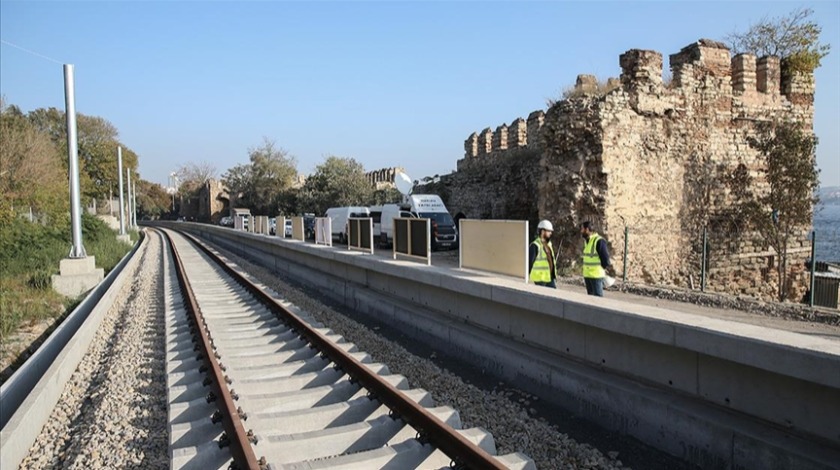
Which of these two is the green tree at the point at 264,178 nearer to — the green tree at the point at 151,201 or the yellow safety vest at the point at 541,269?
the green tree at the point at 151,201

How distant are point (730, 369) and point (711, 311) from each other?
737 cm

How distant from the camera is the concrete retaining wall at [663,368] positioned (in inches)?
160

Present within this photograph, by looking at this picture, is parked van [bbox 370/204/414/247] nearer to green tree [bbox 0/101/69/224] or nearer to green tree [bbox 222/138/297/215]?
green tree [bbox 0/101/69/224]

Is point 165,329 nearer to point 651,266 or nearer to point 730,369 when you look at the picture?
point 730,369

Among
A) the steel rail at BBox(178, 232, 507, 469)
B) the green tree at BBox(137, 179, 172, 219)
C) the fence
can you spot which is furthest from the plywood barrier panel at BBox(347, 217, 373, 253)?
the green tree at BBox(137, 179, 172, 219)

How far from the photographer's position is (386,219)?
27.8 metres

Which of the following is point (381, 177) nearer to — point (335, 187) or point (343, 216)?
point (335, 187)

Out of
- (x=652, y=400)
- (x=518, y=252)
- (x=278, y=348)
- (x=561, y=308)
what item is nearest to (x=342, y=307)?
(x=278, y=348)

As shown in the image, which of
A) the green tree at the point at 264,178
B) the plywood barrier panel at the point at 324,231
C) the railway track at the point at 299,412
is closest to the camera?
the railway track at the point at 299,412

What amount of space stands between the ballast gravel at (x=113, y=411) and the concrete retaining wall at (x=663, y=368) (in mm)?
4002

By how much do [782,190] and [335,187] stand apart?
37462 millimetres

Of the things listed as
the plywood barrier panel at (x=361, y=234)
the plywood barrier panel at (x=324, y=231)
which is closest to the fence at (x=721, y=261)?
the plywood barrier panel at (x=361, y=234)

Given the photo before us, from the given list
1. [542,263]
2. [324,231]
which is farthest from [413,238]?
[324,231]

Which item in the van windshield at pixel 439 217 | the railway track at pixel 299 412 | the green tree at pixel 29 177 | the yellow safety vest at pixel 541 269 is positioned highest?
the green tree at pixel 29 177
